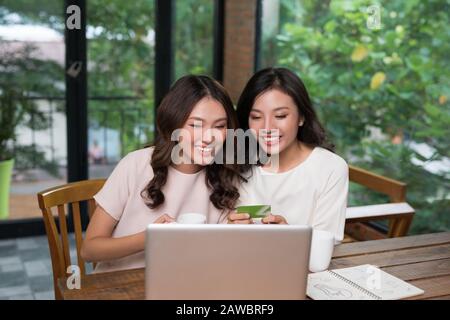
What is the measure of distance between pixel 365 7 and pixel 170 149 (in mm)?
1683

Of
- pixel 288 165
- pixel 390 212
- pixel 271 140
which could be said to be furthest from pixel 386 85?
pixel 271 140

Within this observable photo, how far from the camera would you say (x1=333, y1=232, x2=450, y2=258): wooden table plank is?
5.02 ft

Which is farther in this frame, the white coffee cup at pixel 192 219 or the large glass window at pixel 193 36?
the large glass window at pixel 193 36

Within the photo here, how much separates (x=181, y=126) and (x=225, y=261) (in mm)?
616

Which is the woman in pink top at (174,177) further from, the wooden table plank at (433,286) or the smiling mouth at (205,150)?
the wooden table plank at (433,286)

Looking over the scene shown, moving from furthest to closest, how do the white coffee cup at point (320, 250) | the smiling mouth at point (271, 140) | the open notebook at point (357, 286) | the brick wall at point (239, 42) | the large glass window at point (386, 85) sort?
1. the brick wall at point (239, 42)
2. the large glass window at point (386, 85)
3. the smiling mouth at point (271, 140)
4. the white coffee cup at point (320, 250)
5. the open notebook at point (357, 286)

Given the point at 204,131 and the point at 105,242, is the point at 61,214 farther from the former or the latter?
the point at 204,131

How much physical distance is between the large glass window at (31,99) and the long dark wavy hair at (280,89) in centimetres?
204

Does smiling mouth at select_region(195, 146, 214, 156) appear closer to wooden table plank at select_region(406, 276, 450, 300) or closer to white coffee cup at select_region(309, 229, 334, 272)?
white coffee cup at select_region(309, 229, 334, 272)

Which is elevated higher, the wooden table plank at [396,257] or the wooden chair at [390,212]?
the wooden table plank at [396,257]

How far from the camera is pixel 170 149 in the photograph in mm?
1561

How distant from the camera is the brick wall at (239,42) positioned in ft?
11.8

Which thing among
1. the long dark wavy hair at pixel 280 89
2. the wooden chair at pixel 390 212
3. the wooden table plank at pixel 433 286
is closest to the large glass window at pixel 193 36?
the wooden chair at pixel 390 212
